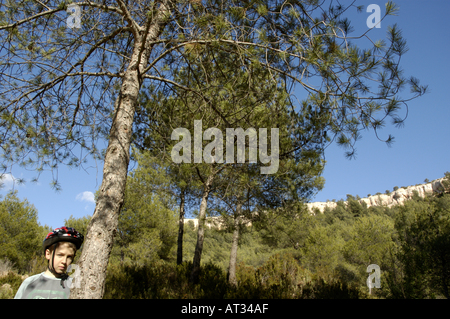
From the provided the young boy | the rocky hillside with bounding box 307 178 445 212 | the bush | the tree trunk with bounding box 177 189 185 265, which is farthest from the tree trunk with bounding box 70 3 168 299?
the rocky hillside with bounding box 307 178 445 212

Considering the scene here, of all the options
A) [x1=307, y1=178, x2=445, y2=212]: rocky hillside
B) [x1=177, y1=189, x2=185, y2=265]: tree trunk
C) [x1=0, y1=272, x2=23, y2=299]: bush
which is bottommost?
[x1=0, y1=272, x2=23, y2=299]: bush

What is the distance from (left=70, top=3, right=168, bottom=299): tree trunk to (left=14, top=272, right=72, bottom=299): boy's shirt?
63cm

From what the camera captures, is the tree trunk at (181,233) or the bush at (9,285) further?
the tree trunk at (181,233)

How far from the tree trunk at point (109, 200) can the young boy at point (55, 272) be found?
58 cm

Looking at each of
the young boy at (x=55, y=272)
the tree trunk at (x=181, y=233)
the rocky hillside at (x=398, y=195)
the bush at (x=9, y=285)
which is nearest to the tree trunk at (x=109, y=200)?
the young boy at (x=55, y=272)

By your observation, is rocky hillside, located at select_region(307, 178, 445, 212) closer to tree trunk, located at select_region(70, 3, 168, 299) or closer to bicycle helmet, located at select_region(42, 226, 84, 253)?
tree trunk, located at select_region(70, 3, 168, 299)

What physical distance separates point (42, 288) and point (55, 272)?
10 centimetres

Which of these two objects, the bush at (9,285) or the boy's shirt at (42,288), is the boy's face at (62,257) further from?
the bush at (9,285)

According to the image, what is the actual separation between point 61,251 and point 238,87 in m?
2.55

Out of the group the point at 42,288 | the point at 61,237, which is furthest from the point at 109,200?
the point at 42,288

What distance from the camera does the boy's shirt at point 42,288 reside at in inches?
50.4

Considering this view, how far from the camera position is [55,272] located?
141 cm

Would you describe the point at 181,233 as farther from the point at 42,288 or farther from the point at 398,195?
the point at 398,195

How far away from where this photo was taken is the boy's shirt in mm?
1280
